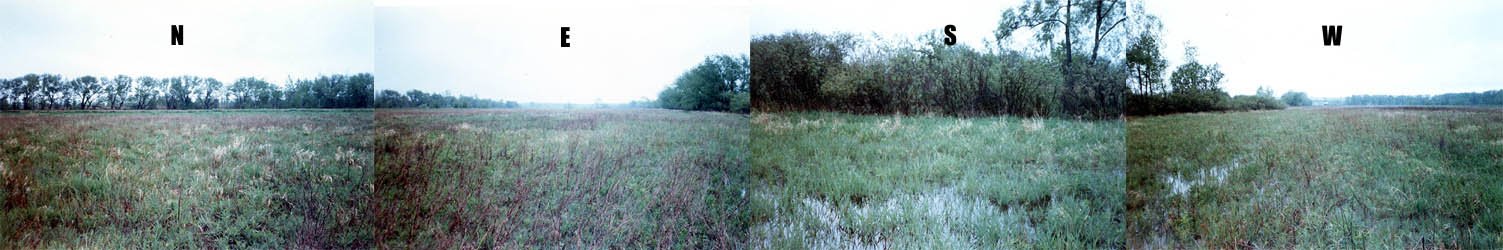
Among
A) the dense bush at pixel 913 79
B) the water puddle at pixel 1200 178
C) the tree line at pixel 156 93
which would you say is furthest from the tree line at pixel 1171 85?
the tree line at pixel 156 93

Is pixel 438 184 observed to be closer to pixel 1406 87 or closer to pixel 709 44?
pixel 709 44

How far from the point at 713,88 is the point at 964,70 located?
4.37ft

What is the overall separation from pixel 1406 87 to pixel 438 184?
15.8 feet

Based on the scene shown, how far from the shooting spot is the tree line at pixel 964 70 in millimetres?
3582

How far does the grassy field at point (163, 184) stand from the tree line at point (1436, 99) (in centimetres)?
492

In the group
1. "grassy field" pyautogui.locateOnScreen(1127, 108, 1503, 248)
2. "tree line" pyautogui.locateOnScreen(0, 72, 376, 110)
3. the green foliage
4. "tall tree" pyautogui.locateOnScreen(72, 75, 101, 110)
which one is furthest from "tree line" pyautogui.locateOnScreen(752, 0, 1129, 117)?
"tall tree" pyautogui.locateOnScreen(72, 75, 101, 110)

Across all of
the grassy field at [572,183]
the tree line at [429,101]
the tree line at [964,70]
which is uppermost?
the tree line at [964,70]

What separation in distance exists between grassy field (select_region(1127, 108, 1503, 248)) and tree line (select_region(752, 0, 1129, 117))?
37 centimetres

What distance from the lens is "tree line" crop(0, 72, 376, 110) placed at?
3.30 m

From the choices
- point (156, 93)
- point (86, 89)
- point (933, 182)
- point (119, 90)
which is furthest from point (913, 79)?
point (86, 89)

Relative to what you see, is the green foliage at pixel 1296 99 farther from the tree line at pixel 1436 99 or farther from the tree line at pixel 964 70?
the tree line at pixel 964 70

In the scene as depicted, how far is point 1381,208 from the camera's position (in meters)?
3.13

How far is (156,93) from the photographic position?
3422mm

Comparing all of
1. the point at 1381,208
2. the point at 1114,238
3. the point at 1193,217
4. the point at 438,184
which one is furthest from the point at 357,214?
the point at 1381,208
